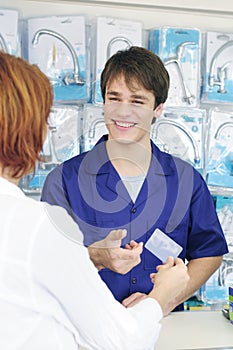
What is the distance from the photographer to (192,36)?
1798 mm

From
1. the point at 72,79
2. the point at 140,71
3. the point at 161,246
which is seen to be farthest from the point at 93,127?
the point at 161,246

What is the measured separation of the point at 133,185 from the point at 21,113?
23.6 inches

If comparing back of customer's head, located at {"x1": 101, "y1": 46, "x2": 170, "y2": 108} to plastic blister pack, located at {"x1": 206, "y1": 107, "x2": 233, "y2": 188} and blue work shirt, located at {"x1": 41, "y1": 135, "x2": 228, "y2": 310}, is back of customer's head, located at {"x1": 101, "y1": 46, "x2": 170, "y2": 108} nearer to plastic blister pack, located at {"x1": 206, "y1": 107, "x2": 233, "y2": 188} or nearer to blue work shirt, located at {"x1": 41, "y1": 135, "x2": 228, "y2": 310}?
blue work shirt, located at {"x1": 41, "y1": 135, "x2": 228, "y2": 310}

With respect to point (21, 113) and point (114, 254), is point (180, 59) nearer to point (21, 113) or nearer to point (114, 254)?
point (114, 254)

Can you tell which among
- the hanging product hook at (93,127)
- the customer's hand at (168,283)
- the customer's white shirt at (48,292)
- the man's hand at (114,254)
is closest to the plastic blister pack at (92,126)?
the hanging product hook at (93,127)

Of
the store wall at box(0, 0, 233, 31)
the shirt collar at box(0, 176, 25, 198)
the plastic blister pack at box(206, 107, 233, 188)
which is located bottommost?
the plastic blister pack at box(206, 107, 233, 188)

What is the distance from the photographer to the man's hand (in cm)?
108

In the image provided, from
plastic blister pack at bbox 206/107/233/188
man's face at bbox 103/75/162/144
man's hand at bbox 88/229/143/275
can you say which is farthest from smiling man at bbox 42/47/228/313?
plastic blister pack at bbox 206/107/233/188

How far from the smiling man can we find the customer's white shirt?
45 cm

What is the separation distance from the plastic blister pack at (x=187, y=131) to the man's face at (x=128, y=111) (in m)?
0.33

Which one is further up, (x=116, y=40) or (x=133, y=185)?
(x=116, y=40)

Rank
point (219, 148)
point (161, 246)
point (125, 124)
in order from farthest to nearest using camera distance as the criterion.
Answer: point (219, 148), point (161, 246), point (125, 124)

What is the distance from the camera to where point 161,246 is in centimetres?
139

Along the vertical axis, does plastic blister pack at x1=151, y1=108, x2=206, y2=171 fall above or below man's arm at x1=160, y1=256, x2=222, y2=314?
above
